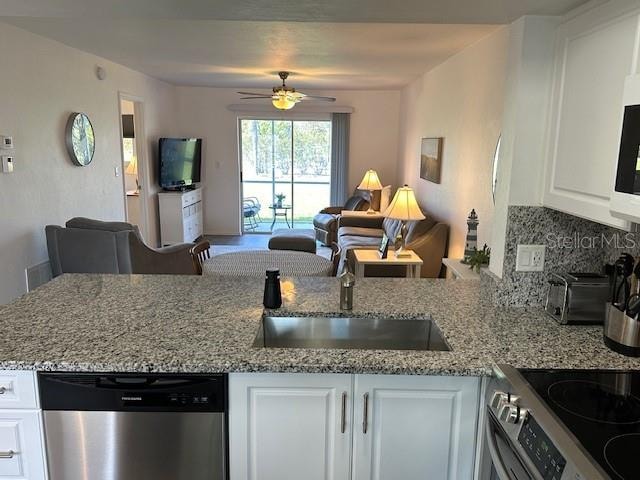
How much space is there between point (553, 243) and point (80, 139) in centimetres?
439

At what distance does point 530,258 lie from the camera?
6.59 feet

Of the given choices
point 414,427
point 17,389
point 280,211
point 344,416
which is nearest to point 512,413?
point 414,427

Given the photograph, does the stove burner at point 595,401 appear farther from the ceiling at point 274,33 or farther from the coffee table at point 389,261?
the coffee table at point 389,261

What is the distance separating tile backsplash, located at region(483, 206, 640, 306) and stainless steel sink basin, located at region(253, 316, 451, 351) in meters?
0.43

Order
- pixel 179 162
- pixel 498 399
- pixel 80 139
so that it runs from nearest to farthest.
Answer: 1. pixel 498 399
2. pixel 80 139
3. pixel 179 162

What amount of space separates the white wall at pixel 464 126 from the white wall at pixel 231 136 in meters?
1.77

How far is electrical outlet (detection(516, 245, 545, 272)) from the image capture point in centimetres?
200

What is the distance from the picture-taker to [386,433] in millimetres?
1604

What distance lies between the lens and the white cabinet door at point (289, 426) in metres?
1.57

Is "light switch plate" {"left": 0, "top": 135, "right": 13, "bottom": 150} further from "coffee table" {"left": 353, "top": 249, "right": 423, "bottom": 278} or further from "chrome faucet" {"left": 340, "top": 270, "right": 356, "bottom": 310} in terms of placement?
"chrome faucet" {"left": 340, "top": 270, "right": 356, "bottom": 310}

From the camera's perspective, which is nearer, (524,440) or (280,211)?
(524,440)

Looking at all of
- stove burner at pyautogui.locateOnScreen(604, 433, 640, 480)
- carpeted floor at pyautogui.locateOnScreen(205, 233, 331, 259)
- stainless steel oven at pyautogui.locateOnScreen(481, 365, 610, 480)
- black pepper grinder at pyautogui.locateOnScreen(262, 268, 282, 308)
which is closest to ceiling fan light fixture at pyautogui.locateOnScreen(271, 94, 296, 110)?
carpeted floor at pyautogui.locateOnScreen(205, 233, 331, 259)

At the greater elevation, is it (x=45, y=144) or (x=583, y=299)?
(x=45, y=144)

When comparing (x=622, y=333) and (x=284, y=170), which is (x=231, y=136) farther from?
(x=622, y=333)
